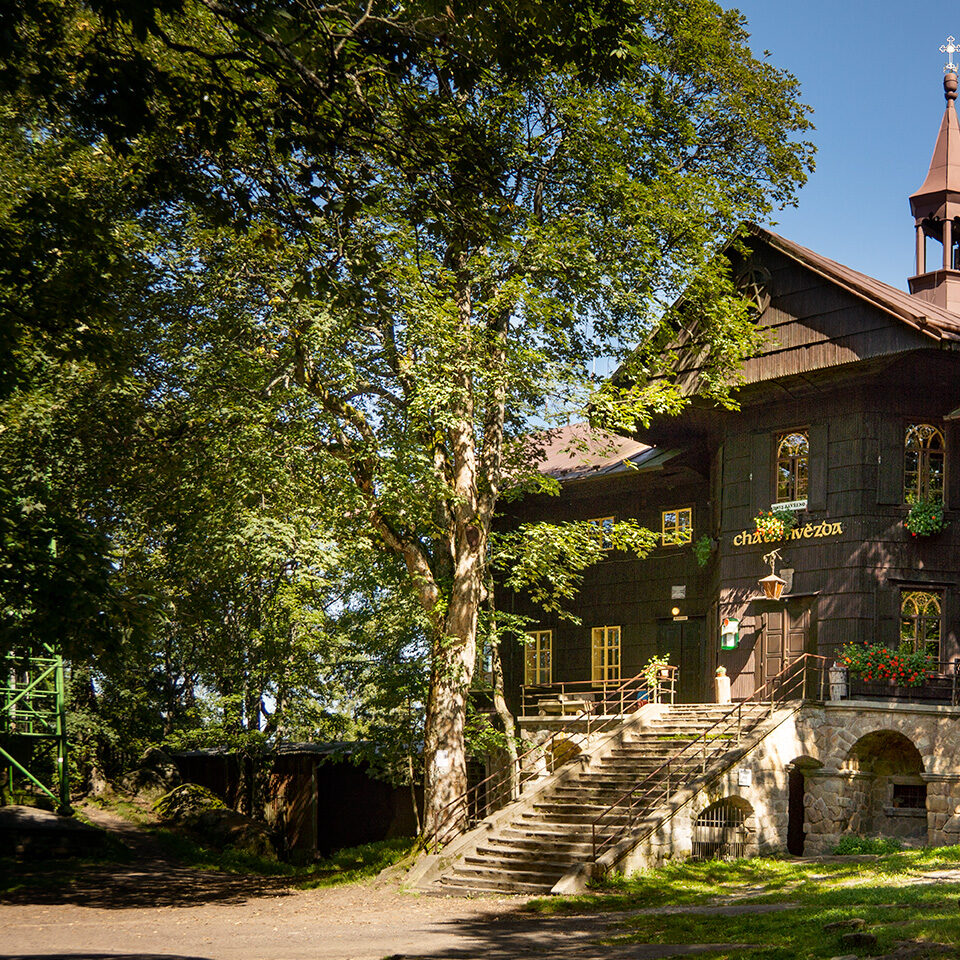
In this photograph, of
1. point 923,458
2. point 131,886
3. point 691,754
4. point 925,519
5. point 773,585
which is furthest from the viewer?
point 773,585

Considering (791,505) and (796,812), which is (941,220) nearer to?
(791,505)

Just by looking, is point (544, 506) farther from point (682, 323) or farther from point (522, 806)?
point (522, 806)

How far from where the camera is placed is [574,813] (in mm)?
19875

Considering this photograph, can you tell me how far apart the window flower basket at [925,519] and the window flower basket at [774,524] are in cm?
230

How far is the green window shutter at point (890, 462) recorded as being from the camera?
22203 millimetres

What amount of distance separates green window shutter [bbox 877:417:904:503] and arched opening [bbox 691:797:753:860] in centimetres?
653

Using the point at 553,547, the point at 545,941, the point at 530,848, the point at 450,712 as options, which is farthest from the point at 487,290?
the point at 545,941

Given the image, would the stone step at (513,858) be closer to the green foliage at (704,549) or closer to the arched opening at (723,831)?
the arched opening at (723,831)

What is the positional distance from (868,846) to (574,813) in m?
4.95

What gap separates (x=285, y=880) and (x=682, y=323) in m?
13.8

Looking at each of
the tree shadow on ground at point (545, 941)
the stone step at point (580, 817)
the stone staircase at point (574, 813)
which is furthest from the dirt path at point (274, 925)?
the stone step at point (580, 817)

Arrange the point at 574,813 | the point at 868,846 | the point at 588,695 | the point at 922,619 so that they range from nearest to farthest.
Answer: the point at 868,846 < the point at 574,813 < the point at 922,619 < the point at 588,695

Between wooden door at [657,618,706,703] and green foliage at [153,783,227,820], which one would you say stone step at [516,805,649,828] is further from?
green foliage at [153,783,227,820]

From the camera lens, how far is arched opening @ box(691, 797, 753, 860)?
773 inches
